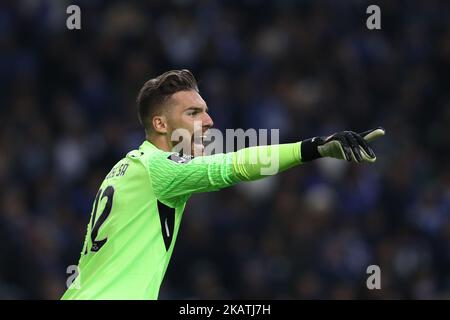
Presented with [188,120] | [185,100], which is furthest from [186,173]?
[185,100]

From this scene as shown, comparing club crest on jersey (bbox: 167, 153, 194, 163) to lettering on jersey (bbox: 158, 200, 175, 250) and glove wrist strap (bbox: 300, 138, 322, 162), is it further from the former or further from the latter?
glove wrist strap (bbox: 300, 138, 322, 162)

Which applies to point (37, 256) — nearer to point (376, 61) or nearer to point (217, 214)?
point (217, 214)

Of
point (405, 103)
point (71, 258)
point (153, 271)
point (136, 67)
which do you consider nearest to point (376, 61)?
point (405, 103)

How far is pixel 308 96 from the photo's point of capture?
14539mm

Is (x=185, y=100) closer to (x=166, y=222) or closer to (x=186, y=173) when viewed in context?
(x=186, y=173)

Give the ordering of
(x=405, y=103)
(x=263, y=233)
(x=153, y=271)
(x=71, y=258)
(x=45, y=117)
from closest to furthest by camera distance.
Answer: (x=153, y=271) < (x=71, y=258) < (x=263, y=233) < (x=45, y=117) < (x=405, y=103)

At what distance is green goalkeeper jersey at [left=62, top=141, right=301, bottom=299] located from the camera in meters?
6.00

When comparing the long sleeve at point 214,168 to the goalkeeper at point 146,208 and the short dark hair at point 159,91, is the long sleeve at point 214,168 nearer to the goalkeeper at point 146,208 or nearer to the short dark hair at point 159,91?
the goalkeeper at point 146,208

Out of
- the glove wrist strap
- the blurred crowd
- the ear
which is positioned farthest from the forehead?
the blurred crowd

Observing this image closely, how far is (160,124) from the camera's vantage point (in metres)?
6.43

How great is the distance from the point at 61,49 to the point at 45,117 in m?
1.22

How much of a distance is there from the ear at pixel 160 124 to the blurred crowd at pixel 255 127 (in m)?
5.57

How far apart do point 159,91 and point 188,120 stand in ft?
0.90

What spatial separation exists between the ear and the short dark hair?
0.12 ft
